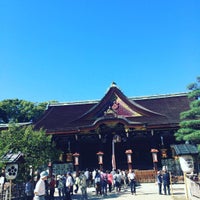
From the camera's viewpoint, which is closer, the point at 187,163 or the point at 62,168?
the point at 187,163

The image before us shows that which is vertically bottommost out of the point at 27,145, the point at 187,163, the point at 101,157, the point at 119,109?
the point at 187,163

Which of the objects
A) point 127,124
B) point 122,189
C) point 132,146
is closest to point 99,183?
point 122,189

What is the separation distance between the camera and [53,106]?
31.0 meters

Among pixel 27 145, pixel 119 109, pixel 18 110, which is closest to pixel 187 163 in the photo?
pixel 27 145

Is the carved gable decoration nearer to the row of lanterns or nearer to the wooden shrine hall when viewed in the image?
the wooden shrine hall

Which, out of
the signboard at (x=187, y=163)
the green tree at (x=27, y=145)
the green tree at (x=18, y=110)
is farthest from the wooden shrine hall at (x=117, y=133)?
the green tree at (x=18, y=110)

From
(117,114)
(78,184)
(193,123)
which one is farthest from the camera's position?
(117,114)

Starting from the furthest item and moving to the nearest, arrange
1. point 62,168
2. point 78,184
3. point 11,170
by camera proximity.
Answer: point 62,168 < point 78,184 < point 11,170

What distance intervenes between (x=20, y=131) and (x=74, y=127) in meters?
7.96

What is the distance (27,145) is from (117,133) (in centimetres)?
1057

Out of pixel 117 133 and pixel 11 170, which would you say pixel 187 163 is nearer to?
pixel 11 170

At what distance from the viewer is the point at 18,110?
1934 inches

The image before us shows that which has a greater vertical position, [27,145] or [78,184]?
[27,145]

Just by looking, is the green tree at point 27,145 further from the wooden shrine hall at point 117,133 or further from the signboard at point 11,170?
the wooden shrine hall at point 117,133
